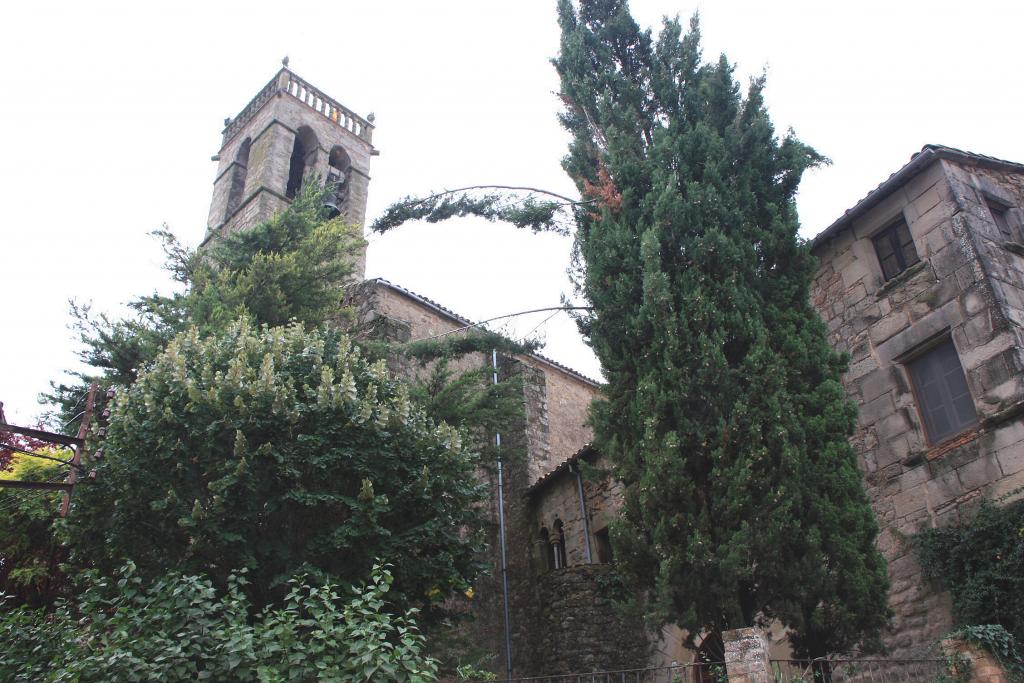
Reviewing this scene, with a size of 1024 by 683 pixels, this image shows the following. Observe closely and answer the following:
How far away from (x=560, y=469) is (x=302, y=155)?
18.5 m

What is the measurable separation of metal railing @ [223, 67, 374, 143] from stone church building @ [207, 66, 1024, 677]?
16.7 m

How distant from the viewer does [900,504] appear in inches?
397

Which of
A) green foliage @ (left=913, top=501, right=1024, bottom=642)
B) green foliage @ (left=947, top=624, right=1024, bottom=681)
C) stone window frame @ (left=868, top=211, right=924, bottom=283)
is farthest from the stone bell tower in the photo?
green foliage @ (left=947, top=624, right=1024, bottom=681)

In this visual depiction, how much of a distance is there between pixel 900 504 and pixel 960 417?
1.29m

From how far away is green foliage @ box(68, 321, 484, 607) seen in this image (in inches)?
344

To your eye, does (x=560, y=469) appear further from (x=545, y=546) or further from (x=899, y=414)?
(x=899, y=414)

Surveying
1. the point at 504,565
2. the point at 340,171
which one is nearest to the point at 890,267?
the point at 504,565

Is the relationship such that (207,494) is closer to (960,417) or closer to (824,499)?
(824,499)

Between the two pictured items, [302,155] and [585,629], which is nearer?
[585,629]

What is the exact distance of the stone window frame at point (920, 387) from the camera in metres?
9.64

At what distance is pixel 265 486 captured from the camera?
8922 millimetres

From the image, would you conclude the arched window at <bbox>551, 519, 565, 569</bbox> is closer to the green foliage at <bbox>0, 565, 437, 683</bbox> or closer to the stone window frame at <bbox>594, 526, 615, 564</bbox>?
the stone window frame at <bbox>594, 526, 615, 564</bbox>

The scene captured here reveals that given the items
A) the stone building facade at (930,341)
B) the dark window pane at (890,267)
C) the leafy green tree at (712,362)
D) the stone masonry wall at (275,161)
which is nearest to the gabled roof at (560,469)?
the leafy green tree at (712,362)

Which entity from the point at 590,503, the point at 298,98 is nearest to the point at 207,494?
the point at 590,503
